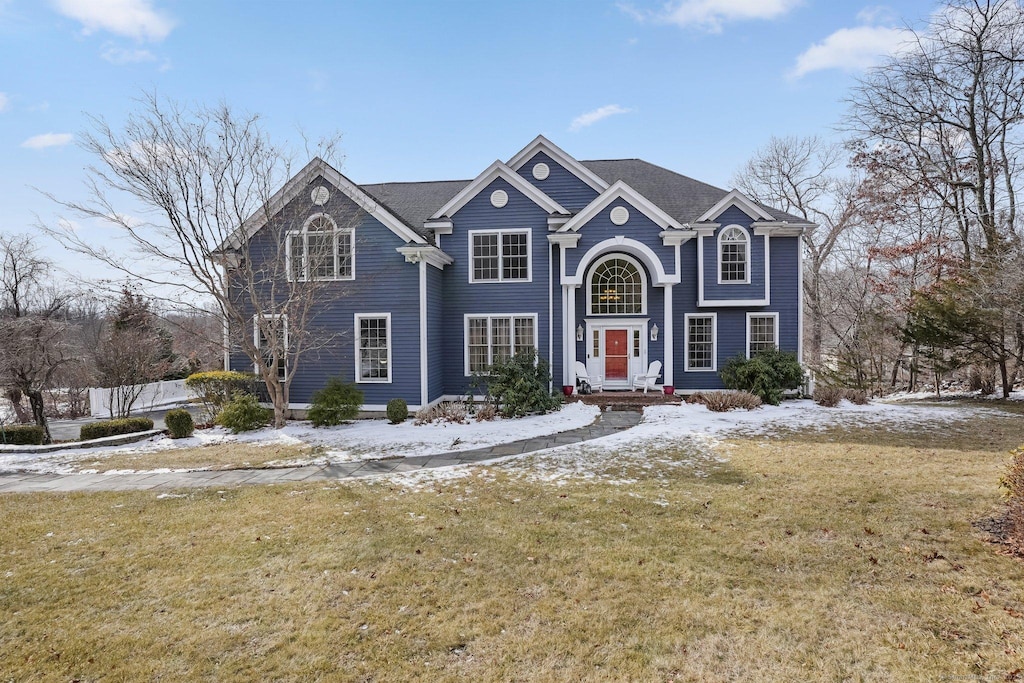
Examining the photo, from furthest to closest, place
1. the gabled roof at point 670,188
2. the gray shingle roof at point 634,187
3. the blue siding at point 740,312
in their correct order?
the gray shingle roof at point 634,187 → the gabled roof at point 670,188 → the blue siding at point 740,312

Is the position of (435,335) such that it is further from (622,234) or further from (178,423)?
(178,423)

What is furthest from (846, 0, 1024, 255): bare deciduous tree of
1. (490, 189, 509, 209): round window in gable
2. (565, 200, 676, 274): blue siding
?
(490, 189, 509, 209): round window in gable

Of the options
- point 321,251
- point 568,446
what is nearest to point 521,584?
point 568,446

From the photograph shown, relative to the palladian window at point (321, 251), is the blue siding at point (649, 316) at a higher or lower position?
lower

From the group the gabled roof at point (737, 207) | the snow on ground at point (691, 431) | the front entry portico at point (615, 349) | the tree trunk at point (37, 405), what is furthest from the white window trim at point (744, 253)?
the tree trunk at point (37, 405)

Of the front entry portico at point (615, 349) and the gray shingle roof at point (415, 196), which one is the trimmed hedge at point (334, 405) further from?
the front entry portico at point (615, 349)

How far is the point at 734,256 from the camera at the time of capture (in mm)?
15570

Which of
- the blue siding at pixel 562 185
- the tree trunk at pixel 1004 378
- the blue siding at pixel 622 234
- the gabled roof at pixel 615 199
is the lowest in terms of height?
the tree trunk at pixel 1004 378

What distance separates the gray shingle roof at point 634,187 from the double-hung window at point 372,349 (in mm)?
3831

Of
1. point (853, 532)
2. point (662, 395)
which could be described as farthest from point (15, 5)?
point (662, 395)

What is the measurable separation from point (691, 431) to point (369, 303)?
922 centimetres

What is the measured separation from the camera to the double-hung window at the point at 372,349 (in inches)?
549

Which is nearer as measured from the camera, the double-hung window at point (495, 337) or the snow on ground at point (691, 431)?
the snow on ground at point (691, 431)

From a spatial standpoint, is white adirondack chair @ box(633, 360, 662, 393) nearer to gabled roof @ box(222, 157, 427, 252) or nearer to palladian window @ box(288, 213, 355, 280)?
gabled roof @ box(222, 157, 427, 252)
